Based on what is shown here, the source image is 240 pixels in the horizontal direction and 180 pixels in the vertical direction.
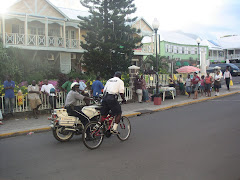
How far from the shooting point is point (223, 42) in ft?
231

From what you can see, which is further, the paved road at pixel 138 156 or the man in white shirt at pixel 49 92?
the man in white shirt at pixel 49 92

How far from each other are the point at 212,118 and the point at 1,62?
491 inches

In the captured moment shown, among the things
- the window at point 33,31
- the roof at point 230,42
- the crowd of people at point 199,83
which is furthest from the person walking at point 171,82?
the roof at point 230,42

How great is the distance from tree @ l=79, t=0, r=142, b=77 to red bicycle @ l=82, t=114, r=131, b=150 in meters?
11.3

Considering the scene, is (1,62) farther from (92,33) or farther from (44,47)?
(44,47)

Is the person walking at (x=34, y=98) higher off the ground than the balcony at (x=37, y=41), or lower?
lower

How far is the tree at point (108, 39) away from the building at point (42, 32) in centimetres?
557

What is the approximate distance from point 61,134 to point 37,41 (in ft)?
58.2

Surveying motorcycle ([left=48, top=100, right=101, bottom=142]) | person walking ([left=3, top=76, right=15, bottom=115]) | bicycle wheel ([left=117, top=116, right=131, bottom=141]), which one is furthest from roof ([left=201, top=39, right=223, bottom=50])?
motorcycle ([left=48, top=100, right=101, bottom=142])

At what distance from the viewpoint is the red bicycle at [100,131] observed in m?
6.66

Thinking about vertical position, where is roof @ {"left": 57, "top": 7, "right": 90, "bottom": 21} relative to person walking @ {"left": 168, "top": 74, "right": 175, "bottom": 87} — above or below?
above

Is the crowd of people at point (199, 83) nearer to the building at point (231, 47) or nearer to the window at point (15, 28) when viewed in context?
the window at point (15, 28)

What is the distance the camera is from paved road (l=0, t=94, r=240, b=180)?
16.1ft

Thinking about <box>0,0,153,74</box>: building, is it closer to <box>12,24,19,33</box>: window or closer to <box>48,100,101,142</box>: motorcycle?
<box>12,24,19,33</box>: window
